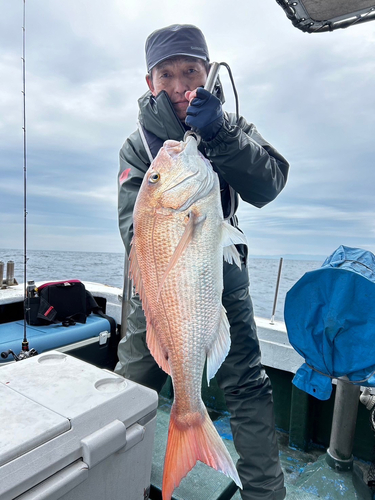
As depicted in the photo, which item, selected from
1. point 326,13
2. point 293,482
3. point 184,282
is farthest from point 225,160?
point 293,482

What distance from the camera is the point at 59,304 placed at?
4.12 meters

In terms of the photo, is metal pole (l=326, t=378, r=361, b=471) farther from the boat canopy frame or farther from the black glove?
the boat canopy frame

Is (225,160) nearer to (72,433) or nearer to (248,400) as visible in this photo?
(72,433)

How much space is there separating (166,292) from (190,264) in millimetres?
143

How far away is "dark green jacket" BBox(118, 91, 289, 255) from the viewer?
68.0 inches

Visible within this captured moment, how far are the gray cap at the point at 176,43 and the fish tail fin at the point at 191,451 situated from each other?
1894 mm

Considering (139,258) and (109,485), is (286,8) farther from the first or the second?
(109,485)

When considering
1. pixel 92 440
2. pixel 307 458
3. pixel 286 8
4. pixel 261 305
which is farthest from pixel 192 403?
pixel 261 305

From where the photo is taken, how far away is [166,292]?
1.41m

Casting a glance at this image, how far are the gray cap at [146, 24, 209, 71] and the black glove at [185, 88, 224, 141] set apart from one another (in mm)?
726

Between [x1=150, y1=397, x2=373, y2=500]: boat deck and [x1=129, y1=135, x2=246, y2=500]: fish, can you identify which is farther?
[x1=150, y1=397, x2=373, y2=500]: boat deck

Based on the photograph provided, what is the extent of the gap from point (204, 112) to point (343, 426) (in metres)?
2.41

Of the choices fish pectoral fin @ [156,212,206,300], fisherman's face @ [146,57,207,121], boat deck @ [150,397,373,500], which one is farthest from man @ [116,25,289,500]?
fish pectoral fin @ [156,212,206,300]

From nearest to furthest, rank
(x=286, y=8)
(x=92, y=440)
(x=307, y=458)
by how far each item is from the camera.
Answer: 1. (x=92, y=440)
2. (x=286, y=8)
3. (x=307, y=458)
